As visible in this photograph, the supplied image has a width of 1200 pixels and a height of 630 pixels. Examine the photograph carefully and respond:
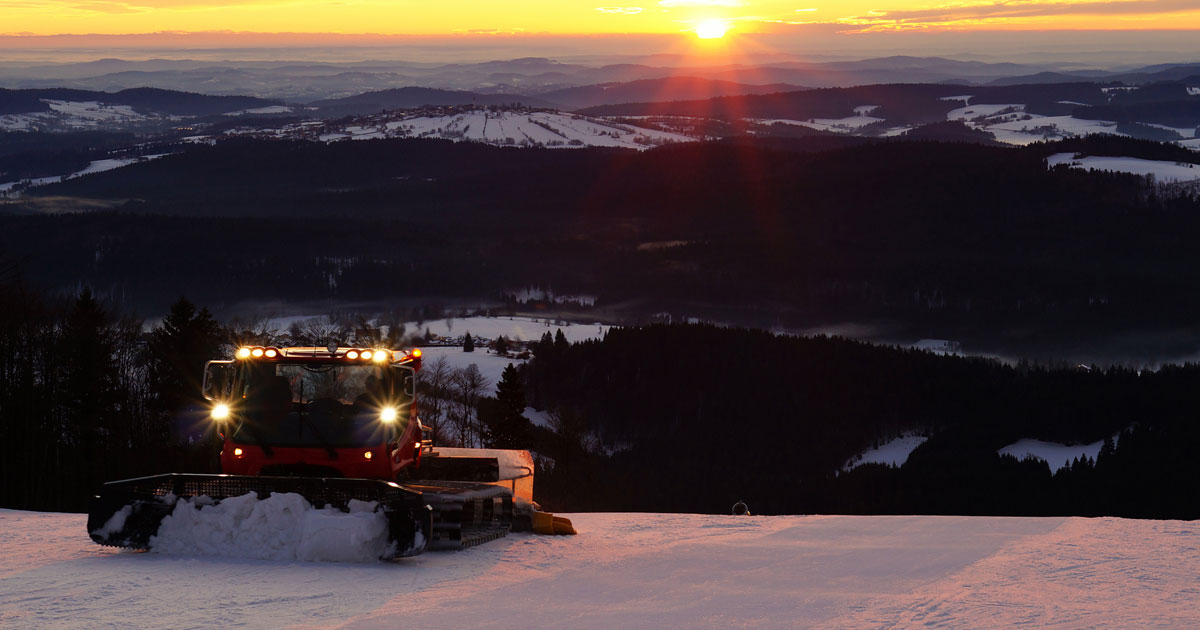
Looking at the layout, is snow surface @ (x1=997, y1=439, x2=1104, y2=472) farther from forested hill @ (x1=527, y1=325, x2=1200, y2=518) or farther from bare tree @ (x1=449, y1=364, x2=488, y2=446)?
bare tree @ (x1=449, y1=364, x2=488, y2=446)

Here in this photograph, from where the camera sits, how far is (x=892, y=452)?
120250mm

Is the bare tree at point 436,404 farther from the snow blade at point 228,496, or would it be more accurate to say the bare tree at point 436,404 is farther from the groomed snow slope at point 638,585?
the snow blade at point 228,496

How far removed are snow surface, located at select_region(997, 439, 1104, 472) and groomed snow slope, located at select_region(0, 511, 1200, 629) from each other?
93.5m

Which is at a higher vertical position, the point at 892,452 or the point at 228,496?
the point at 228,496

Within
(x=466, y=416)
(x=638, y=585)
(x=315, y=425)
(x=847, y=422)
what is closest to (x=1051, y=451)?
(x=847, y=422)

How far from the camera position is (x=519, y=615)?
519 inches

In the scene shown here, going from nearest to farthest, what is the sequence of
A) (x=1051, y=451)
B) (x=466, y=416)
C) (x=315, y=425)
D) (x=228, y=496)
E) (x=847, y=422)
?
Result: (x=228, y=496)
(x=315, y=425)
(x=466, y=416)
(x=1051, y=451)
(x=847, y=422)

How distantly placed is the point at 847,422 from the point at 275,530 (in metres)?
112

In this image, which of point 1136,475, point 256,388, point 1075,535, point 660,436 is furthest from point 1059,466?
point 256,388

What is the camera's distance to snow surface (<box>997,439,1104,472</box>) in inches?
4267

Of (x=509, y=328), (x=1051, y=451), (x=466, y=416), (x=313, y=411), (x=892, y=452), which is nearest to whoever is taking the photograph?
(x=313, y=411)

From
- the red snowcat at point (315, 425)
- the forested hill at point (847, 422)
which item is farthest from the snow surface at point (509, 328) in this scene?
the red snowcat at point (315, 425)

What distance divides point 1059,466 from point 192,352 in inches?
2974

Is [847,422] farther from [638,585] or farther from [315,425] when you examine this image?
[638,585]
